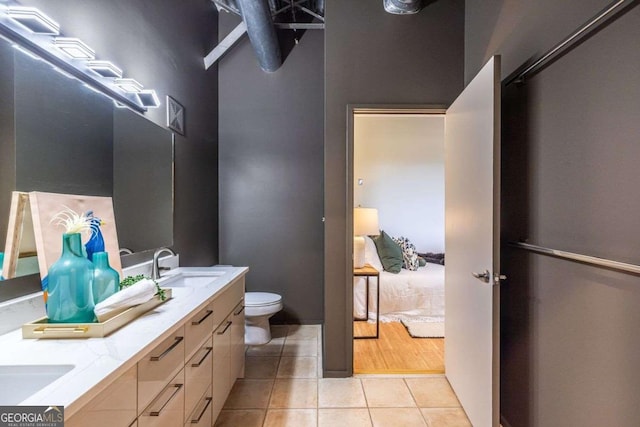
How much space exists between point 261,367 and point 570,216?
7.58 ft

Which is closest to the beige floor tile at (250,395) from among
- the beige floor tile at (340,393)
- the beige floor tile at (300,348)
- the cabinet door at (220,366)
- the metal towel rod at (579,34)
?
the cabinet door at (220,366)

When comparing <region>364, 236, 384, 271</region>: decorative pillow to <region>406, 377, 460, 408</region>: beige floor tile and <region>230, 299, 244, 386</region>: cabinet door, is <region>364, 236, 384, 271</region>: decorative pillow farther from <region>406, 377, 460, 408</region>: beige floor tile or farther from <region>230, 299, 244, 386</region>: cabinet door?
<region>230, 299, 244, 386</region>: cabinet door

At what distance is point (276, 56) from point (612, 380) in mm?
3344

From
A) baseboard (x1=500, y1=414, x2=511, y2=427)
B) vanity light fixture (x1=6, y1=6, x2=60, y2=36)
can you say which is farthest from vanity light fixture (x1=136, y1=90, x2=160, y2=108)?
baseboard (x1=500, y1=414, x2=511, y2=427)

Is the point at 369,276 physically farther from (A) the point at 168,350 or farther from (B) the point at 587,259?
(A) the point at 168,350

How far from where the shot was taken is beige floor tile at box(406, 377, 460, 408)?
202cm

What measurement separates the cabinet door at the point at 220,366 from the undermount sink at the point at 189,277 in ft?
1.12

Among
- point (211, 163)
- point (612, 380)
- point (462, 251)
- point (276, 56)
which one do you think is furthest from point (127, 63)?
point (612, 380)

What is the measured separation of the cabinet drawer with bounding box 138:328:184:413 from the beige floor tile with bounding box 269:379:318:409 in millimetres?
1053

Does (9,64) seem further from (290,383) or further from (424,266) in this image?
(424,266)

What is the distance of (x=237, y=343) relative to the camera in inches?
81.5

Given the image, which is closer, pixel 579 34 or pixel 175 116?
pixel 579 34

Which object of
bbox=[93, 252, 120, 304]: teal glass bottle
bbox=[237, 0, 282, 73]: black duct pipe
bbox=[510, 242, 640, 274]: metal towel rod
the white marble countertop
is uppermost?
bbox=[237, 0, 282, 73]: black duct pipe

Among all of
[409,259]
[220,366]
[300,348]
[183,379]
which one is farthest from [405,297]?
[183,379]
